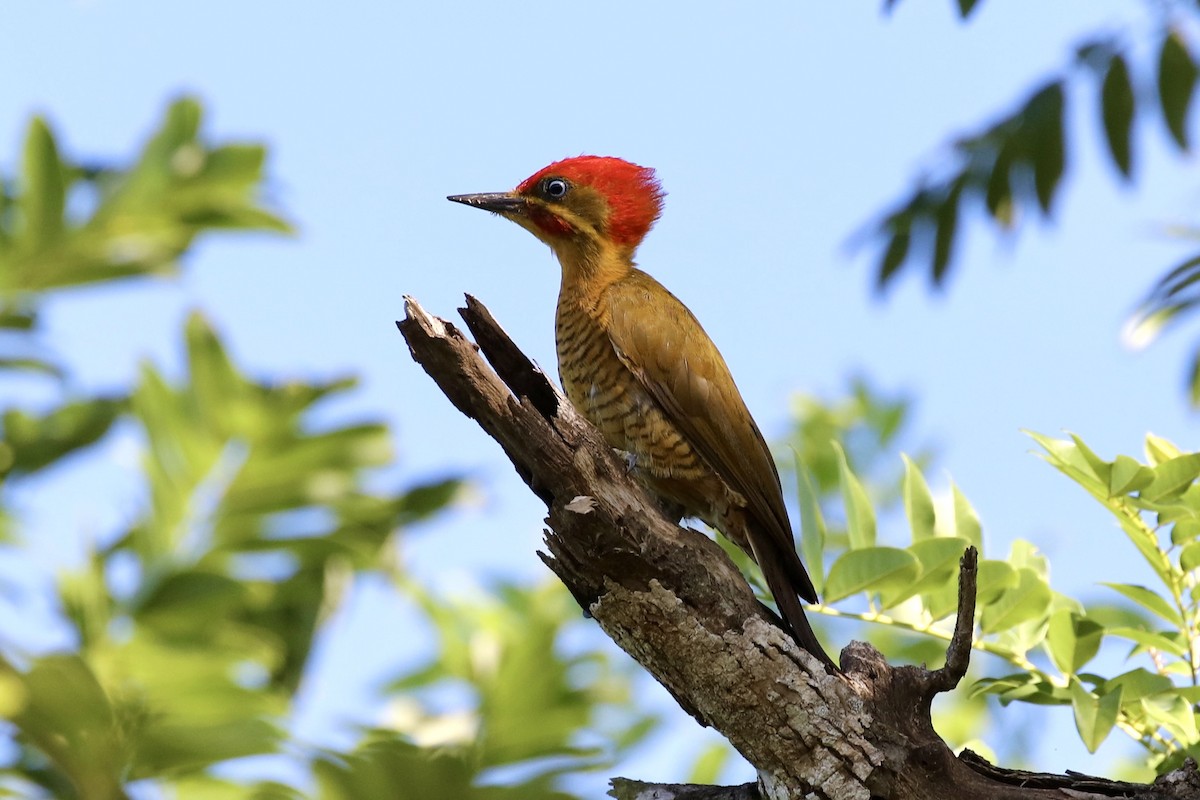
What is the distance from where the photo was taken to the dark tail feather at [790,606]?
11.5 ft

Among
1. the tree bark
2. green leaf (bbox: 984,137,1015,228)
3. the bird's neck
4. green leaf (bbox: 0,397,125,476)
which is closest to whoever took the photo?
the tree bark

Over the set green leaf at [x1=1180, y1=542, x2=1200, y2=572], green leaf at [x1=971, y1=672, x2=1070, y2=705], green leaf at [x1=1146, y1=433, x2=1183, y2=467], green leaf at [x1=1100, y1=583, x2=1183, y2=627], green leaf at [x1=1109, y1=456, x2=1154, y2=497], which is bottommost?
green leaf at [x1=971, y1=672, x2=1070, y2=705]

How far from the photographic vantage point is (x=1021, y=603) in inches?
140

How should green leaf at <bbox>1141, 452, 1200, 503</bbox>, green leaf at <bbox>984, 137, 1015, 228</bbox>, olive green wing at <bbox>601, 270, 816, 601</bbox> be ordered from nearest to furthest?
green leaf at <bbox>1141, 452, 1200, 503</bbox> < olive green wing at <bbox>601, 270, 816, 601</bbox> < green leaf at <bbox>984, 137, 1015, 228</bbox>

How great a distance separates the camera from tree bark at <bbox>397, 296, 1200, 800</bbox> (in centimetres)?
315

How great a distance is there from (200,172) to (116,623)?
301 centimetres

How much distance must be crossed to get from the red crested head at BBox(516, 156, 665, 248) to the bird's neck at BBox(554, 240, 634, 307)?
0.27ft

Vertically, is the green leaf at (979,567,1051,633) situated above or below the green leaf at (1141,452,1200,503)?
below

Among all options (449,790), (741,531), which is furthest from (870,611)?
(449,790)

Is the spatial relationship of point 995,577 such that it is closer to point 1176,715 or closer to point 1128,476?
point 1128,476

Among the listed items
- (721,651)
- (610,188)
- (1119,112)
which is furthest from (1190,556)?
(610,188)

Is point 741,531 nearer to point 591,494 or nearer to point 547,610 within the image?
point 591,494

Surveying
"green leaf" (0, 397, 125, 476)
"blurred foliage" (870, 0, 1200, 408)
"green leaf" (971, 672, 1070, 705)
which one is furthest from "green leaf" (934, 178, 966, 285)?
"green leaf" (0, 397, 125, 476)

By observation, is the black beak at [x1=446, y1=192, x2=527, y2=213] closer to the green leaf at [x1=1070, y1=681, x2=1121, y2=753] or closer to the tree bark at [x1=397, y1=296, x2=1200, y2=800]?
the tree bark at [x1=397, y1=296, x2=1200, y2=800]
